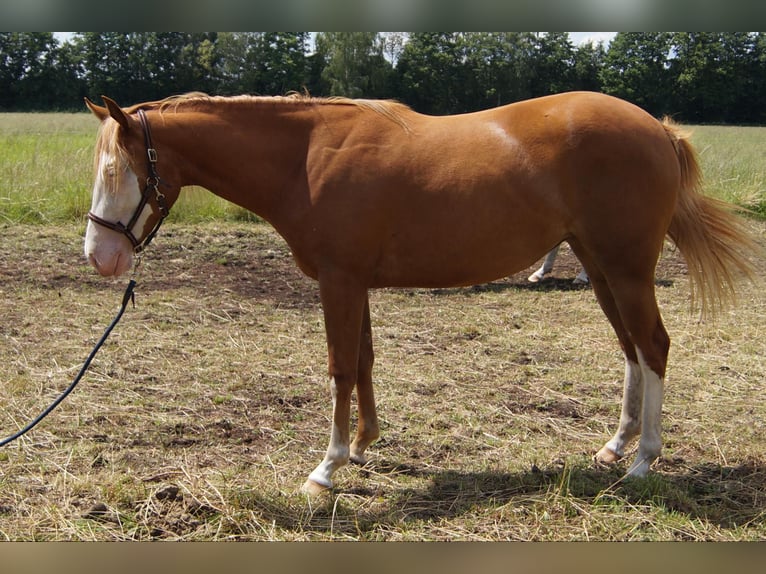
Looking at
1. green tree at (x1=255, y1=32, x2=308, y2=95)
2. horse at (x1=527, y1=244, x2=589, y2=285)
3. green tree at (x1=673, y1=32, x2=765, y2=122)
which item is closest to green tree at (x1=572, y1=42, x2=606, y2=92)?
green tree at (x1=673, y1=32, x2=765, y2=122)

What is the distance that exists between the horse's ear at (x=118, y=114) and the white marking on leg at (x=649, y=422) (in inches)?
107

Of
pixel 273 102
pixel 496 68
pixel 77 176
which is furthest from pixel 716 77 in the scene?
pixel 77 176

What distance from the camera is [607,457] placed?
355 centimetres

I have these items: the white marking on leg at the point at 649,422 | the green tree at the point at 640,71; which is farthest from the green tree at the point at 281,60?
the white marking on leg at the point at 649,422

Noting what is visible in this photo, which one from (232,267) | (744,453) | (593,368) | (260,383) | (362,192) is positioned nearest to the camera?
(362,192)

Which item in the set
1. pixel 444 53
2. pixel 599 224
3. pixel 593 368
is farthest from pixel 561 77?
pixel 599 224

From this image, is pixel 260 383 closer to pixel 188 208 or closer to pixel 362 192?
pixel 362 192

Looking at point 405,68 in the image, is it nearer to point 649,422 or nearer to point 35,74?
point 35,74

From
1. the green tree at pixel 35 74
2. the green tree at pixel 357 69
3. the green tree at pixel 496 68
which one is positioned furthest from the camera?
the green tree at pixel 35 74

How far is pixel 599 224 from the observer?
3.21 m

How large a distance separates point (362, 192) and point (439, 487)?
Result: 60.2 inches

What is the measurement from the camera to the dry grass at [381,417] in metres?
2.97

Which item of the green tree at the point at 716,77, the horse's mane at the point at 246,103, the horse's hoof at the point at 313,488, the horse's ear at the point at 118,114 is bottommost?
the horse's hoof at the point at 313,488

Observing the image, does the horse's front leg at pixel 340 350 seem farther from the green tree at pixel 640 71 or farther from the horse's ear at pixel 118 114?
the green tree at pixel 640 71
